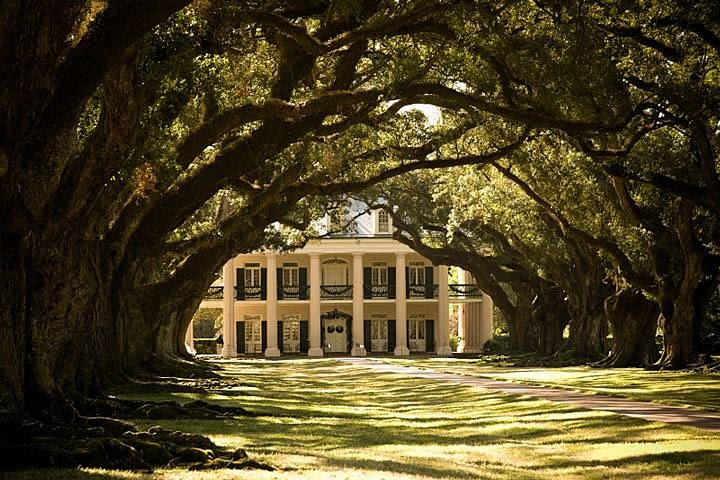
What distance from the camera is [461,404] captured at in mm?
21891

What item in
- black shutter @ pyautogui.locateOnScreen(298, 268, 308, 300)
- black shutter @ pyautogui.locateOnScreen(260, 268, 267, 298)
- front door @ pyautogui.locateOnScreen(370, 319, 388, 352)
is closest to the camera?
black shutter @ pyautogui.locateOnScreen(298, 268, 308, 300)

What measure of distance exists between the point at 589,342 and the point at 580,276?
262cm

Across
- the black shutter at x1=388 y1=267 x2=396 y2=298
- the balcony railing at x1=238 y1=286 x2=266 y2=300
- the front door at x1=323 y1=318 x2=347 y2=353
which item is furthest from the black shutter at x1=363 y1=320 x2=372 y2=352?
the balcony railing at x1=238 y1=286 x2=266 y2=300

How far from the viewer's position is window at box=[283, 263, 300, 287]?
68.3 m

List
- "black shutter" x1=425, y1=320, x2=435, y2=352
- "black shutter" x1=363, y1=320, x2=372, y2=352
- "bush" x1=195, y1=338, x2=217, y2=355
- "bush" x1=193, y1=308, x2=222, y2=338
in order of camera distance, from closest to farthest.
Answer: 1. "black shutter" x1=363, y1=320, x2=372, y2=352
2. "black shutter" x1=425, y1=320, x2=435, y2=352
3. "bush" x1=195, y1=338, x2=217, y2=355
4. "bush" x1=193, y1=308, x2=222, y2=338

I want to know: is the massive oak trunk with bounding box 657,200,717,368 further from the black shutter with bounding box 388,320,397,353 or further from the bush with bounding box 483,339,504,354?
the black shutter with bounding box 388,320,397,353

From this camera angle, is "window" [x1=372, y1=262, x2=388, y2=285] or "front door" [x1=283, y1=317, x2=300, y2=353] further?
"front door" [x1=283, y1=317, x2=300, y2=353]

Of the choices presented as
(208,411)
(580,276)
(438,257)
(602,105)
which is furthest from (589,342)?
(208,411)

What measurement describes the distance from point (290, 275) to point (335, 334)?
4659 millimetres

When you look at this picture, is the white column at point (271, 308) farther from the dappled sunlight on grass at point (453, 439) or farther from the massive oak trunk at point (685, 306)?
the dappled sunlight on grass at point (453, 439)

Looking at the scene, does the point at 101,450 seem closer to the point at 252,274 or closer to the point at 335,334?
the point at 252,274

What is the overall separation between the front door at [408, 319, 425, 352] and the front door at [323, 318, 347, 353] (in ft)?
13.5

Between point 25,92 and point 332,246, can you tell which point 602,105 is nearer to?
point 25,92

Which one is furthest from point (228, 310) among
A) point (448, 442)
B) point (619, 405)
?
point (448, 442)
